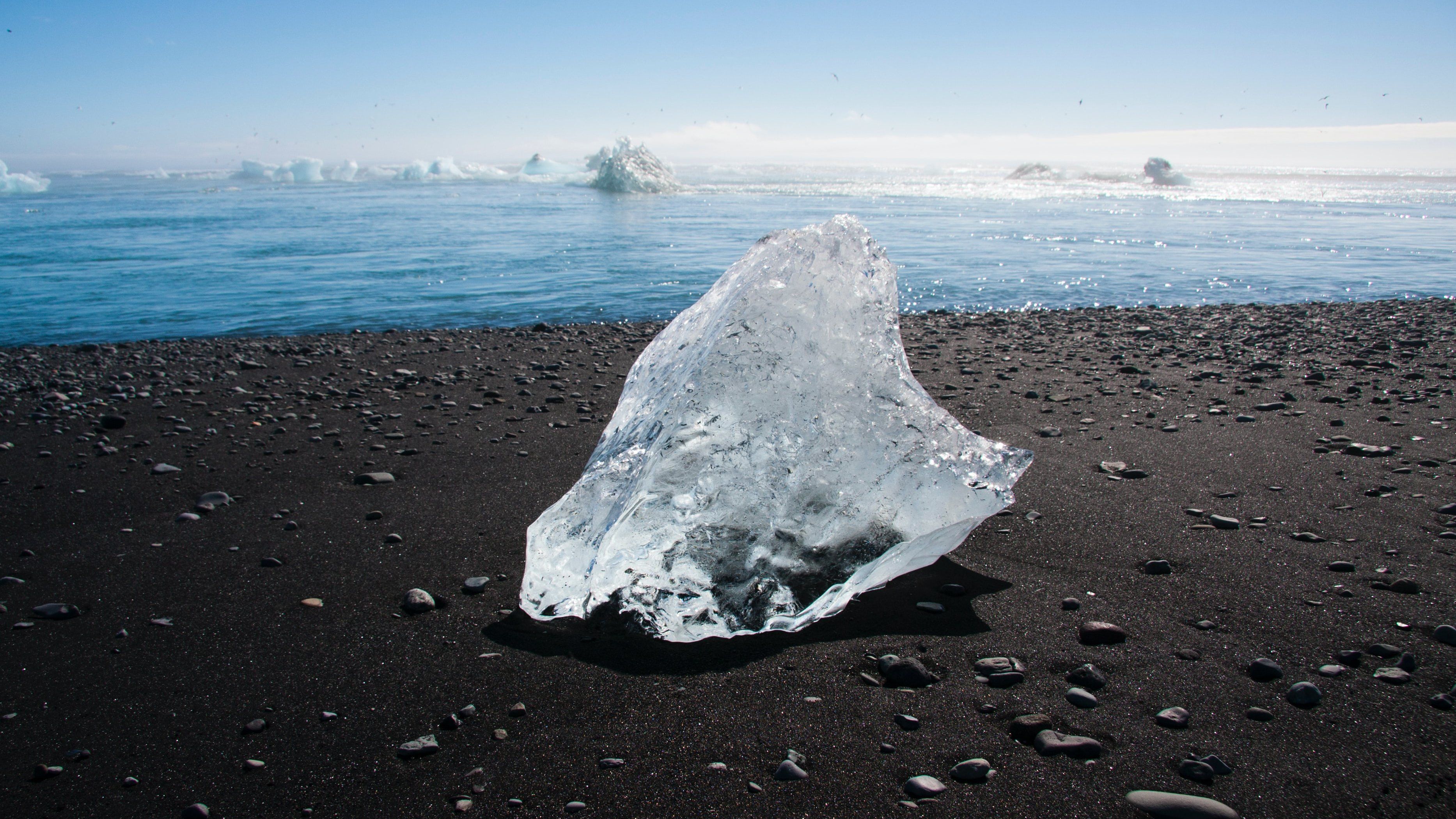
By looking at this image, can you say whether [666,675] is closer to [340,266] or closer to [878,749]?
[878,749]

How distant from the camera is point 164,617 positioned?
3916mm

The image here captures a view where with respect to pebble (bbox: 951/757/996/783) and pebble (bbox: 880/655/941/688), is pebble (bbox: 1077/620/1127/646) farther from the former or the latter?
pebble (bbox: 951/757/996/783)

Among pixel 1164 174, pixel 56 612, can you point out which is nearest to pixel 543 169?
Answer: pixel 1164 174

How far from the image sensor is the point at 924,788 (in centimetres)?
260

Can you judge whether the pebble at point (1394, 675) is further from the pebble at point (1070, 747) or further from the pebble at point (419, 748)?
the pebble at point (419, 748)

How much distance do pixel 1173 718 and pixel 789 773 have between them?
1.47 m

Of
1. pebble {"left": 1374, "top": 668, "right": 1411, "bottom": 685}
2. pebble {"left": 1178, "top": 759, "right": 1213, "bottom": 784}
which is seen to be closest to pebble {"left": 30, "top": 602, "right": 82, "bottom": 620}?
pebble {"left": 1178, "top": 759, "right": 1213, "bottom": 784}

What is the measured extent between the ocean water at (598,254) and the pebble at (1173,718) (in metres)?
11.4

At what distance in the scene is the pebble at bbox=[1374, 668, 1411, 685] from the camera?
3.04 meters

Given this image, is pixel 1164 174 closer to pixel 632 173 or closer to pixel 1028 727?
pixel 632 173

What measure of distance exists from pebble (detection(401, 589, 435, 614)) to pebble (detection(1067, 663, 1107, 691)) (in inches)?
120

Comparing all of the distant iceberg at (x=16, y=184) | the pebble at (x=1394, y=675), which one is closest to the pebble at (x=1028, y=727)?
the pebble at (x=1394, y=675)

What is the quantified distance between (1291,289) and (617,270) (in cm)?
1449

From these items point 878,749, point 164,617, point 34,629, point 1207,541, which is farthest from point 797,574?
point 34,629
